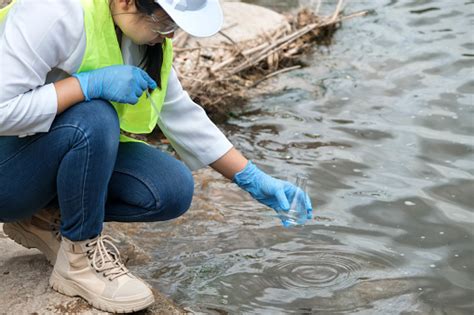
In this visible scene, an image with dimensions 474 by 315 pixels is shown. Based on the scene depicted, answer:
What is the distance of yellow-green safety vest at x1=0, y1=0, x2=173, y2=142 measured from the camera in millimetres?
2453

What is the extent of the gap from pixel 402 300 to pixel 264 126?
220 cm

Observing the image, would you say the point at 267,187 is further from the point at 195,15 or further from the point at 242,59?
the point at 242,59

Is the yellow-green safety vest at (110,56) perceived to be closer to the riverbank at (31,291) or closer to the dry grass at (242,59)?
the riverbank at (31,291)

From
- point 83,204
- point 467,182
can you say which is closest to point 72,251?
point 83,204

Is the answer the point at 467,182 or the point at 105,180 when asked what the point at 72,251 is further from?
the point at 467,182

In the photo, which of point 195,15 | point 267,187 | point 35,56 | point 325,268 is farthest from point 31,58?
point 325,268

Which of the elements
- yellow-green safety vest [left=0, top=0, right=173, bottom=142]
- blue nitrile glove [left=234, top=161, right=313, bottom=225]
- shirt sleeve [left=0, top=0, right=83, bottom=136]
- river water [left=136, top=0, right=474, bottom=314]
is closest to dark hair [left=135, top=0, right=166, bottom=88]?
yellow-green safety vest [left=0, top=0, right=173, bottom=142]

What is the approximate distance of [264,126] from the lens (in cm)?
525

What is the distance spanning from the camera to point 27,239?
9.34 ft

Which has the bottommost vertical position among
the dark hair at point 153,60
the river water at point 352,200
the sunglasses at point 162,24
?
the river water at point 352,200

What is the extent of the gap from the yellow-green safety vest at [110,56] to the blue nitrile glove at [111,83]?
0.18 ft

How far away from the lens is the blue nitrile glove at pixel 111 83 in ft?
8.00

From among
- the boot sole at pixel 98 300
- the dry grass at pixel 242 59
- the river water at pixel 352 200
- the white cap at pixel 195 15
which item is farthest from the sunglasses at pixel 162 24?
the dry grass at pixel 242 59

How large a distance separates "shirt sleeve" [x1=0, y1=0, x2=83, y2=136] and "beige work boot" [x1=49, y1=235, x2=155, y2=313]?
45 centimetres
